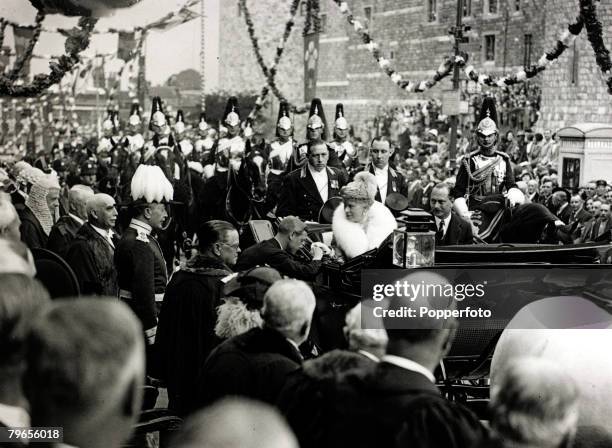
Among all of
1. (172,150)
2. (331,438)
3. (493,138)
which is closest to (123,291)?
(331,438)

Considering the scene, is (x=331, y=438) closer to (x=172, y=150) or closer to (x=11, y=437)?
(x=11, y=437)

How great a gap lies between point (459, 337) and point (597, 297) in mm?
820

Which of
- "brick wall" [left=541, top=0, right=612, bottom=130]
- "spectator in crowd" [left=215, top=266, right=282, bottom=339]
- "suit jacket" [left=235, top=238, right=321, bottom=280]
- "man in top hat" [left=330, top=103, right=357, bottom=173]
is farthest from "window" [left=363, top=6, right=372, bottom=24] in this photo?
"spectator in crowd" [left=215, top=266, right=282, bottom=339]

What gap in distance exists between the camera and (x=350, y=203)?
24.6 feet

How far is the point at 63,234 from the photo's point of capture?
318 inches

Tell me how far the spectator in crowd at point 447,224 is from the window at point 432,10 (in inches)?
1408

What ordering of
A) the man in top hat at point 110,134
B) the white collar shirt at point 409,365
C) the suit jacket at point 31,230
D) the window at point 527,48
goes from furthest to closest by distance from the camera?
1. the window at point 527,48
2. the man in top hat at point 110,134
3. the suit jacket at point 31,230
4. the white collar shirt at point 409,365

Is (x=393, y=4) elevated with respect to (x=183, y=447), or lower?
elevated

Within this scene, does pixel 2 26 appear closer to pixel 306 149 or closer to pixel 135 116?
pixel 306 149

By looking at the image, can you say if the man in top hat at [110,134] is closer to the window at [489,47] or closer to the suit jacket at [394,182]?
the suit jacket at [394,182]

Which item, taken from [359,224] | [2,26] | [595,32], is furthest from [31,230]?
[595,32]

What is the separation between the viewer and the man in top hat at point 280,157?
13602mm

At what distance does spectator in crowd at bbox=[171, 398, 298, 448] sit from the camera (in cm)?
236

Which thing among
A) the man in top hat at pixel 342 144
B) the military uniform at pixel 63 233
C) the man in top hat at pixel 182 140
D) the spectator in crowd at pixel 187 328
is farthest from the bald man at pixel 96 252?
the man in top hat at pixel 182 140
